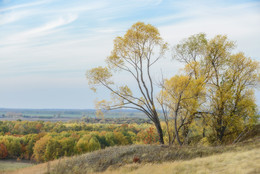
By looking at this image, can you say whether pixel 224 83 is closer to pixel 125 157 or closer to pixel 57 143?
pixel 125 157

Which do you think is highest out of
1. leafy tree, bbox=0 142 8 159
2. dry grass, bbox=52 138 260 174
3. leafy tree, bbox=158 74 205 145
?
leafy tree, bbox=158 74 205 145

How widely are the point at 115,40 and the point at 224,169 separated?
1640 centimetres

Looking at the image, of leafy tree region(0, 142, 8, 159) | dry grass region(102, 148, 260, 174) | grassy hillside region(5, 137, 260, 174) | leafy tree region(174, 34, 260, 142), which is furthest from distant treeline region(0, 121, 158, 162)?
dry grass region(102, 148, 260, 174)

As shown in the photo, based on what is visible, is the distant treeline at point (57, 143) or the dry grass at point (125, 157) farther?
the distant treeline at point (57, 143)

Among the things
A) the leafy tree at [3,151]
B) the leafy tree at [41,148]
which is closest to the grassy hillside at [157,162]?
the leafy tree at [41,148]

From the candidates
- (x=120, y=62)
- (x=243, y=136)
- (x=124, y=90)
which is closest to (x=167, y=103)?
(x=124, y=90)

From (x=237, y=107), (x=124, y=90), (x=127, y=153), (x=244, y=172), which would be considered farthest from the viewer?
(x=237, y=107)

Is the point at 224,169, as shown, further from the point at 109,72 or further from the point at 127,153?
the point at 109,72

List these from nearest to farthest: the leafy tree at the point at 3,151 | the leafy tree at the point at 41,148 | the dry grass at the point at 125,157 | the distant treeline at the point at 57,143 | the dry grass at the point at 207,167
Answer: the dry grass at the point at 207,167 < the dry grass at the point at 125,157 < the distant treeline at the point at 57,143 < the leafy tree at the point at 41,148 < the leafy tree at the point at 3,151

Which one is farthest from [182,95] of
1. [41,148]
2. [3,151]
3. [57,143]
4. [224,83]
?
[3,151]

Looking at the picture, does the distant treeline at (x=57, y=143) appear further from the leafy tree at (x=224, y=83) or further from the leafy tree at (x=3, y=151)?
the leafy tree at (x=224, y=83)

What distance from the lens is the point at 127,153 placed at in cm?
1658

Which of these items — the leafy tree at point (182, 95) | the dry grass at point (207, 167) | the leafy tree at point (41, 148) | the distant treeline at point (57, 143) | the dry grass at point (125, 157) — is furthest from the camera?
the leafy tree at point (41, 148)

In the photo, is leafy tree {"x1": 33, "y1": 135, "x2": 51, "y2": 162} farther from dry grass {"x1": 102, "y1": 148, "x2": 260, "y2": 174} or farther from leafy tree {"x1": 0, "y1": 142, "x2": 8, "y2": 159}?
dry grass {"x1": 102, "y1": 148, "x2": 260, "y2": 174}
